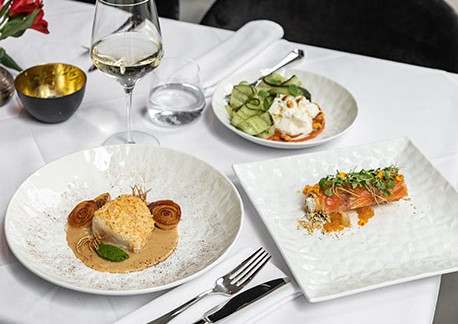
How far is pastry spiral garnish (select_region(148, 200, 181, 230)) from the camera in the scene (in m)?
1.08

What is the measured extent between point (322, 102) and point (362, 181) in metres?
0.37

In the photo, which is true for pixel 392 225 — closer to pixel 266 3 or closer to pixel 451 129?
pixel 451 129

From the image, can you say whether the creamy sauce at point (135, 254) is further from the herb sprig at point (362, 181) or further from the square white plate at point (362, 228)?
the herb sprig at point (362, 181)

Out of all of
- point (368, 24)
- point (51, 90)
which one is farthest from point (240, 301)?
point (368, 24)

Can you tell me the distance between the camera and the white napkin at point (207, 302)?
93 centimetres

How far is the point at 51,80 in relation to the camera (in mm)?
1399

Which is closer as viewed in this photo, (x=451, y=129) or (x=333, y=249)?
(x=333, y=249)

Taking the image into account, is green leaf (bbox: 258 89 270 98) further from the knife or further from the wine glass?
the knife

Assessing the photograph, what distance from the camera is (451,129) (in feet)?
4.70

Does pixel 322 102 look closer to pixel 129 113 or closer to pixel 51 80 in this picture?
pixel 129 113

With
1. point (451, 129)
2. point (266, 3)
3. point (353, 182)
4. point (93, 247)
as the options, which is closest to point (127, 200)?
point (93, 247)

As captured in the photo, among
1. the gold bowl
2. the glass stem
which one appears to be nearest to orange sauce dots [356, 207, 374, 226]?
the glass stem

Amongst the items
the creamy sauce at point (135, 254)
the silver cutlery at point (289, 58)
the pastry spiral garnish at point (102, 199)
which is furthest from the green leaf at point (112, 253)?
the silver cutlery at point (289, 58)

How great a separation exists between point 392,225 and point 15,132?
2.41ft
